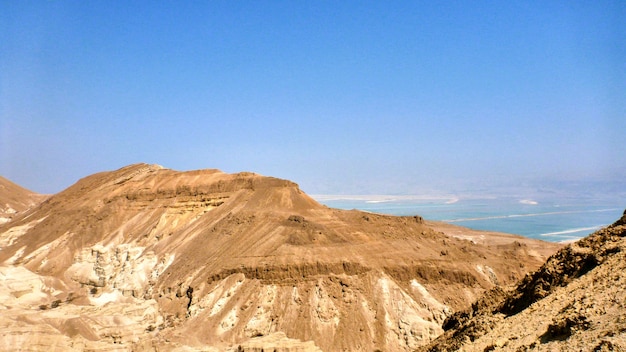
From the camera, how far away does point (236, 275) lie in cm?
3488

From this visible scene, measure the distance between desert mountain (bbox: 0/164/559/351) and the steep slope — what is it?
14.1 m

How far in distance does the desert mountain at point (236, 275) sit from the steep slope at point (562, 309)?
14142 millimetres

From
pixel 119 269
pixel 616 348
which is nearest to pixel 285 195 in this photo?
pixel 119 269

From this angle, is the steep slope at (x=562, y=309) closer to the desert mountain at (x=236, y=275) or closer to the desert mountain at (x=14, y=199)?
the desert mountain at (x=236, y=275)

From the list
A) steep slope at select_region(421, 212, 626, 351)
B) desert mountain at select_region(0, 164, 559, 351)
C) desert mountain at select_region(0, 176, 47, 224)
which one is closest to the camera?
steep slope at select_region(421, 212, 626, 351)

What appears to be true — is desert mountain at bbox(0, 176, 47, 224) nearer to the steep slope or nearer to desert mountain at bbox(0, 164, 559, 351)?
desert mountain at bbox(0, 164, 559, 351)

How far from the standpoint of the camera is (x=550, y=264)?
13102mm

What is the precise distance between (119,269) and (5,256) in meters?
18.5

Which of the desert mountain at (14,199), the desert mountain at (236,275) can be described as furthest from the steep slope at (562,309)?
the desert mountain at (14,199)

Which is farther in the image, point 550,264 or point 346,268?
point 346,268

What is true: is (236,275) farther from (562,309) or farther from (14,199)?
(14,199)

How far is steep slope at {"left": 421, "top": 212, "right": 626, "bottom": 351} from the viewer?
918 centimetres

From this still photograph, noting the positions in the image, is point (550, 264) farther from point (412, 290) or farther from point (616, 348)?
point (412, 290)

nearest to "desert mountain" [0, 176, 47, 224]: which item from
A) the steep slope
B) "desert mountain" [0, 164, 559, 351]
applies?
"desert mountain" [0, 164, 559, 351]
